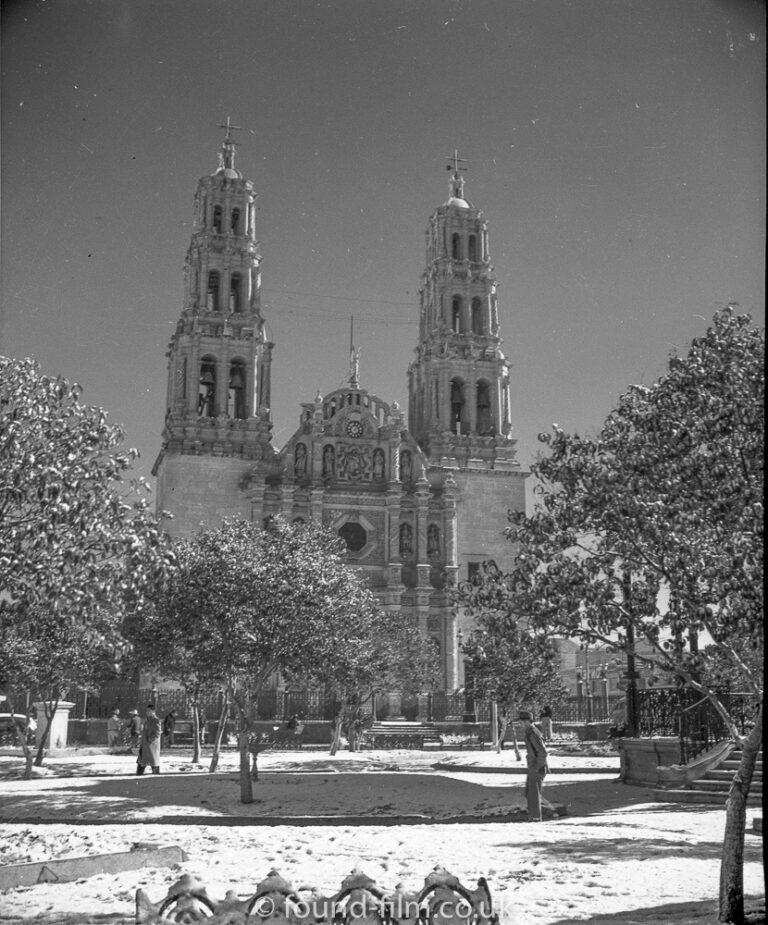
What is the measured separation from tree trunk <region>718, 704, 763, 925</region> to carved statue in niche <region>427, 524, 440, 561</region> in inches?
1878

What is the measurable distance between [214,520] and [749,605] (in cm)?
4537

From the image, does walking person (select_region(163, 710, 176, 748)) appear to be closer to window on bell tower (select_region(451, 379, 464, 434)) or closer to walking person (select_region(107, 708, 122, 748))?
walking person (select_region(107, 708, 122, 748))

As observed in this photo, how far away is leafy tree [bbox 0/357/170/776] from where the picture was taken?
891 centimetres

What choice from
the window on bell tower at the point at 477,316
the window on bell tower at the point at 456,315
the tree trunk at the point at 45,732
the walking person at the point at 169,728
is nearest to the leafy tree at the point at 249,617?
the tree trunk at the point at 45,732

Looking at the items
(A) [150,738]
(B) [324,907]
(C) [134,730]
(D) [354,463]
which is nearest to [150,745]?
(A) [150,738]

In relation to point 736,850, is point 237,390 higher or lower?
higher

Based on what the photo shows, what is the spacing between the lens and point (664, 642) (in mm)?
10453

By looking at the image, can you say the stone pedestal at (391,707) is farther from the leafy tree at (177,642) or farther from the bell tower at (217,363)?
the leafy tree at (177,642)

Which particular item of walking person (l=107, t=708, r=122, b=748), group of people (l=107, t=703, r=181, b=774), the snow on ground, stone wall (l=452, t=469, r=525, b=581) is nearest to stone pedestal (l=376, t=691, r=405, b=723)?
stone wall (l=452, t=469, r=525, b=581)

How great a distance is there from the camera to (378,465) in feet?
183

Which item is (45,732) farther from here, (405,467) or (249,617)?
(405,467)

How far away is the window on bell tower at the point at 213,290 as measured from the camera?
5486 cm

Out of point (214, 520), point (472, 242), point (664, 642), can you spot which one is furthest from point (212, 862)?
point (472, 242)

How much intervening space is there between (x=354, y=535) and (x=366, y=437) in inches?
228
